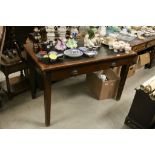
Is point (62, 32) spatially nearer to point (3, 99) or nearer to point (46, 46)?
point (46, 46)

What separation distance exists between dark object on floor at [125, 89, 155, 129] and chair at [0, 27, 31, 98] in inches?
49.7

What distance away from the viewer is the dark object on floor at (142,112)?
77.3 inches

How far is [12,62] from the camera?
7.03ft

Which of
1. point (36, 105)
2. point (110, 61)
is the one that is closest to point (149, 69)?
point (110, 61)

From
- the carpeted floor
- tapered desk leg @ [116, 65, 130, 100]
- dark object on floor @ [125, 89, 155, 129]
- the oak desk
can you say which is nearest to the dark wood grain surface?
the oak desk

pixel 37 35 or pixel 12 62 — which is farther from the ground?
pixel 37 35

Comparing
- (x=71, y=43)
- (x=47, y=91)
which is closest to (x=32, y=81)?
(x=47, y=91)

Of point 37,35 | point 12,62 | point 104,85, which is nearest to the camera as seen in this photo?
point 37,35

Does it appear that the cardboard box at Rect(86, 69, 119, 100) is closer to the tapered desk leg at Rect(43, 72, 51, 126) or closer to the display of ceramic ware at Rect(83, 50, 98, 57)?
the display of ceramic ware at Rect(83, 50, 98, 57)

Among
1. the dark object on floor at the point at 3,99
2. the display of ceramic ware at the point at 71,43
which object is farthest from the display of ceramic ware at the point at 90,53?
the dark object on floor at the point at 3,99

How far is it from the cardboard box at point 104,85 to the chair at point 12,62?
33.4 inches

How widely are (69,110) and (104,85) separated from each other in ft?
1.70

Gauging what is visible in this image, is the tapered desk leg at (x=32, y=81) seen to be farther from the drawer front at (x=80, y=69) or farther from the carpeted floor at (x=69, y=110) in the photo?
the drawer front at (x=80, y=69)
